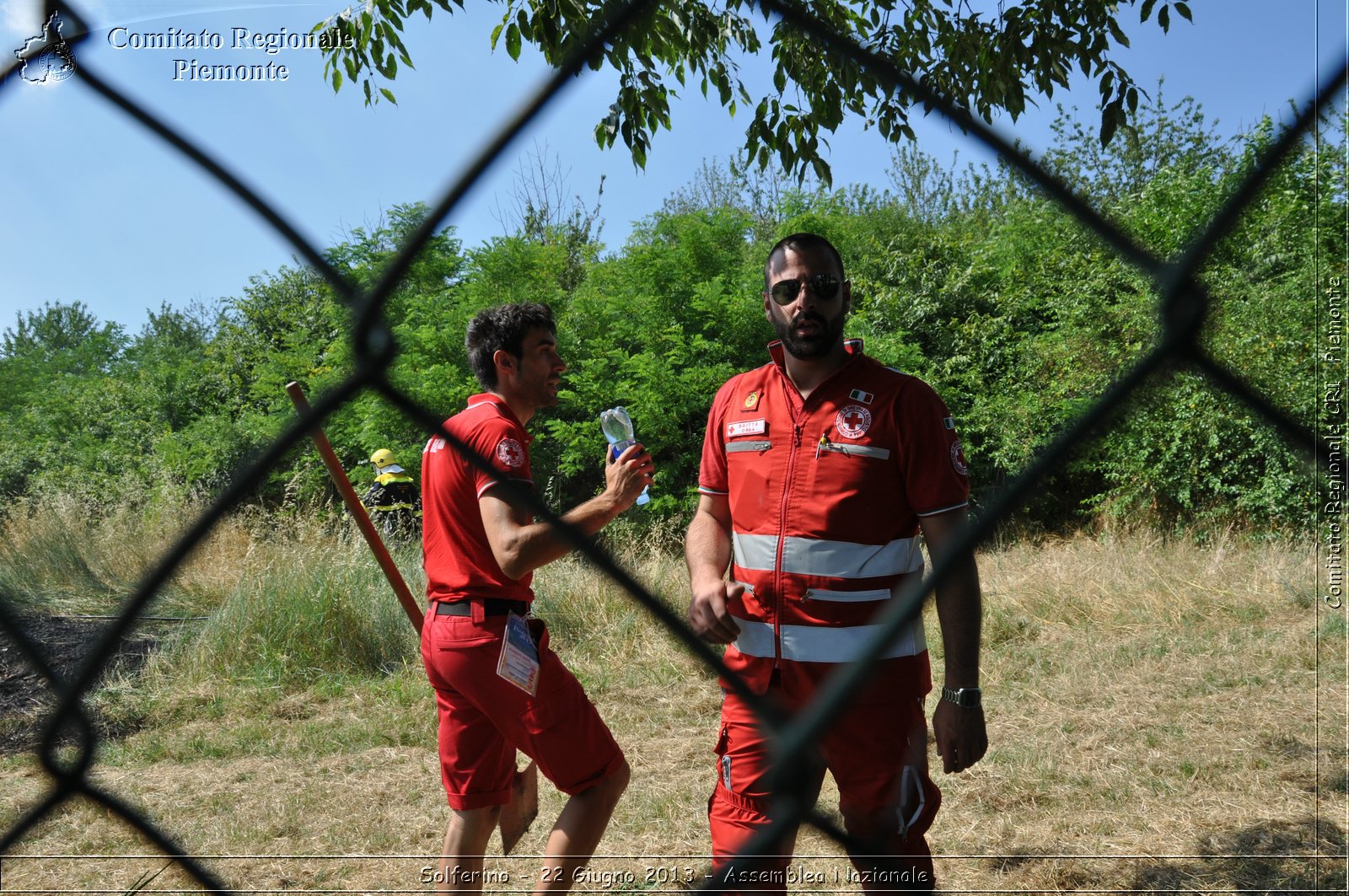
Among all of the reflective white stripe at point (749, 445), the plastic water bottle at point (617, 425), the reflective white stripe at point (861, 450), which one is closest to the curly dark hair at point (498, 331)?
the plastic water bottle at point (617, 425)

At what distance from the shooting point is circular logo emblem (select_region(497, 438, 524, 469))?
9.18ft

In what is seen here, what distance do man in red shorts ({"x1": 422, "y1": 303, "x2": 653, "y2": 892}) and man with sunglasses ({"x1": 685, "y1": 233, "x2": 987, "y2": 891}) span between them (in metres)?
0.42

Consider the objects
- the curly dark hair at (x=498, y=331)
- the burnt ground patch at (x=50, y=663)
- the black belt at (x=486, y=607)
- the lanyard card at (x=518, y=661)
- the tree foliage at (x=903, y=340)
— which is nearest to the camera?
the lanyard card at (x=518, y=661)

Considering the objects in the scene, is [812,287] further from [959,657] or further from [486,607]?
[486,607]

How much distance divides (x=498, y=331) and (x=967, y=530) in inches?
105

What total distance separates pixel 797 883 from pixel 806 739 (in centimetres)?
333

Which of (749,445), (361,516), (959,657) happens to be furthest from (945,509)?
(361,516)

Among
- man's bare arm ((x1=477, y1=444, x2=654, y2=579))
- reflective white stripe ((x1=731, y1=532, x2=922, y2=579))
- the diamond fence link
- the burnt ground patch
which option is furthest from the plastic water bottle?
the diamond fence link

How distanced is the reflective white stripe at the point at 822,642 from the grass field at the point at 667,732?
4.83ft

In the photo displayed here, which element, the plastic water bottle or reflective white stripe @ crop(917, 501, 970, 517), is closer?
reflective white stripe @ crop(917, 501, 970, 517)

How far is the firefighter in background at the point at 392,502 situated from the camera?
9.27 meters

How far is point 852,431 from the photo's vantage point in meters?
2.57

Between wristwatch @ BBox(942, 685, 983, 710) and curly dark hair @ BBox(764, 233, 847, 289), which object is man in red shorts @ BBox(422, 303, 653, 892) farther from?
wristwatch @ BBox(942, 685, 983, 710)

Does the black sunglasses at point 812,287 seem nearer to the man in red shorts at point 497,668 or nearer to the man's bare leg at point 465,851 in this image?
the man in red shorts at point 497,668
